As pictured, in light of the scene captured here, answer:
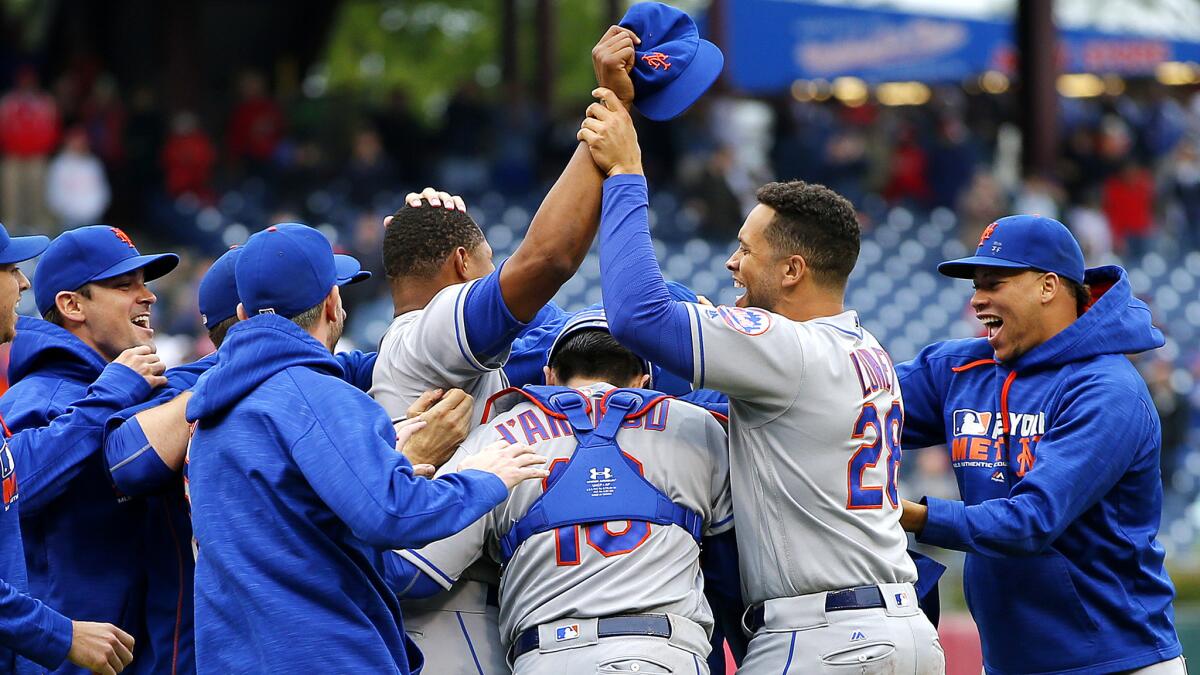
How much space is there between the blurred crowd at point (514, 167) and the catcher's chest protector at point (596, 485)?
975cm

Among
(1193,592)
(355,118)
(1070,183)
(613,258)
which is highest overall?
(613,258)

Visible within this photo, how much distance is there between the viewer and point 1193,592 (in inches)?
443

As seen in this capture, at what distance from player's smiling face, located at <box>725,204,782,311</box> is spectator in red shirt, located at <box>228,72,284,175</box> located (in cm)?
1395

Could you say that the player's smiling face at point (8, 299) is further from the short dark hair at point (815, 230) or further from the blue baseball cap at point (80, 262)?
the short dark hair at point (815, 230)

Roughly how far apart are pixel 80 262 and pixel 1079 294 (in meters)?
2.94

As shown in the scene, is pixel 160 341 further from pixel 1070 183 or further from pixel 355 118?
pixel 1070 183

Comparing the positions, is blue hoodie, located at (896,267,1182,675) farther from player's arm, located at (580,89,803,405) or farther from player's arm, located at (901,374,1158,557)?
player's arm, located at (580,89,803,405)

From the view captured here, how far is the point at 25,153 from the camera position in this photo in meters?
15.8

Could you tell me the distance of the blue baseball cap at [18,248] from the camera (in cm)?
427

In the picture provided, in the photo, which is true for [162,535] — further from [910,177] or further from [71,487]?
[910,177]

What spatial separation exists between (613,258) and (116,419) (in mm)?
1362

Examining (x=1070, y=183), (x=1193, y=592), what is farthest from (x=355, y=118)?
(x=1193, y=592)

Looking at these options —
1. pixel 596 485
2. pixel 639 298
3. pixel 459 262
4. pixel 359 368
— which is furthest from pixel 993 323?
pixel 359 368

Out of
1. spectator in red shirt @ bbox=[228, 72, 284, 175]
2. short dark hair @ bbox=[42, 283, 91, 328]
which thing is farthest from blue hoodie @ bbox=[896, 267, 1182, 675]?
spectator in red shirt @ bbox=[228, 72, 284, 175]
